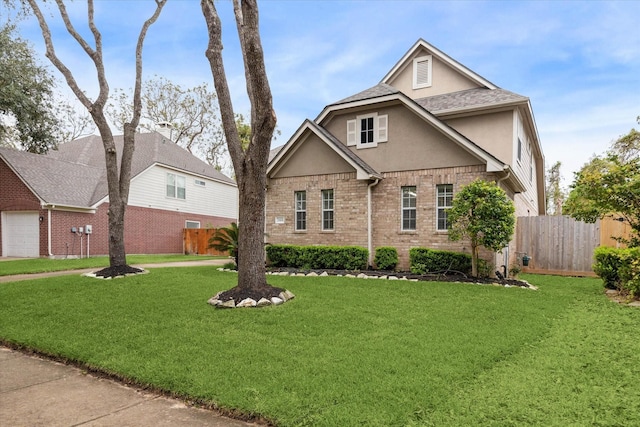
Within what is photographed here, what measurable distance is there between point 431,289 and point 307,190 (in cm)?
622

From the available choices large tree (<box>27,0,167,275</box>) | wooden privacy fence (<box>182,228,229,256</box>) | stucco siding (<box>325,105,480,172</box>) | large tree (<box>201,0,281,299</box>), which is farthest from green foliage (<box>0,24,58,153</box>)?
stucco siding (<box>325,105,480,172</box>)

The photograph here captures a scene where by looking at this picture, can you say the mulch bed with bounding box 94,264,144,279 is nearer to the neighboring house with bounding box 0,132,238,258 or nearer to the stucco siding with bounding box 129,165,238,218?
the neighboring house with bounding box 0,132,238,258

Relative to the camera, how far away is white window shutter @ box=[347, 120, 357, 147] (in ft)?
44.4

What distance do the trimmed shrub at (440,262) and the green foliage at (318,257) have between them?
1.61 meters

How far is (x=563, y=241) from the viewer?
42.1ft

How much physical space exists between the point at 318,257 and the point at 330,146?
3.77 m

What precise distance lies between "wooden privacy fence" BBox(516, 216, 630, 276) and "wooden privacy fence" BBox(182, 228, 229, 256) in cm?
1679

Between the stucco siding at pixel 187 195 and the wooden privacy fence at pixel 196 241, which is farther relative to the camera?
the wooden privacy fence at pixel 196 241

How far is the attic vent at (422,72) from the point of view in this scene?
1571 cm

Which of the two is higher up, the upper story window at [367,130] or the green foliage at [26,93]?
the green foliage at [26,93]

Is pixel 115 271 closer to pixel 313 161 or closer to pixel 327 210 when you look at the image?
pixel 327 210

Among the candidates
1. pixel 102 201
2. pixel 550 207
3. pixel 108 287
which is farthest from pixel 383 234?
pixel 550 207

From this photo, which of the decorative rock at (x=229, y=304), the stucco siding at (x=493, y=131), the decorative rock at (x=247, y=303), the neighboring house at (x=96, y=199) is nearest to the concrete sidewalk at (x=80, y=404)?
the decorative rock at (x=229, y=304)

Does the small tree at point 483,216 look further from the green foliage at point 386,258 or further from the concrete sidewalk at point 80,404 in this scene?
the concrete sidewalk at point 80,404
